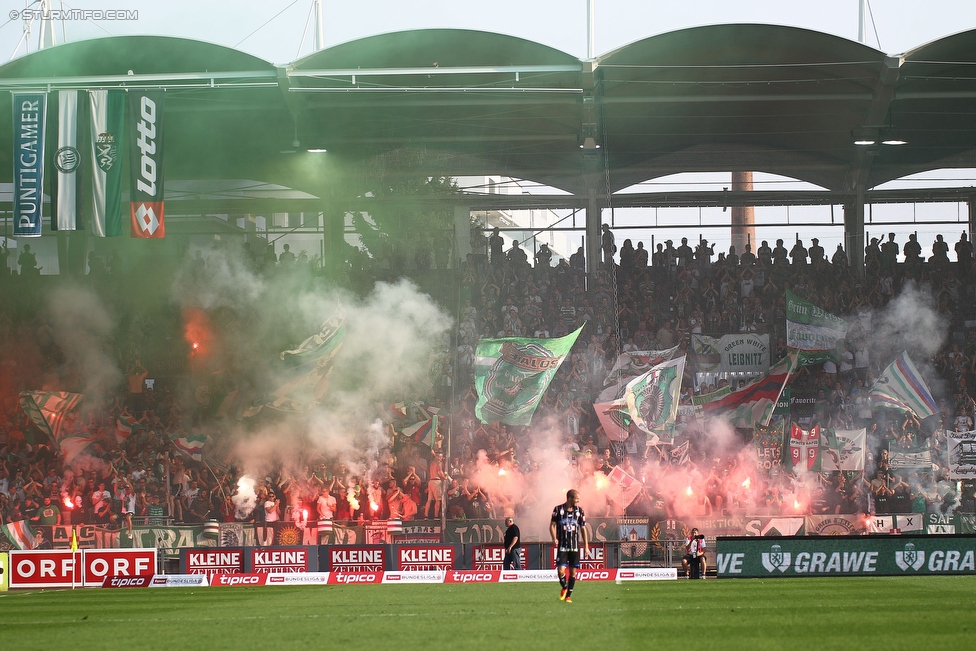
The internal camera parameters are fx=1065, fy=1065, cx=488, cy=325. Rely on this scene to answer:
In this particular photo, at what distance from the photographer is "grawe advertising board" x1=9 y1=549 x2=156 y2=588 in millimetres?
19062

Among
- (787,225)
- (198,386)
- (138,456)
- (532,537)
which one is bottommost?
(532,537)

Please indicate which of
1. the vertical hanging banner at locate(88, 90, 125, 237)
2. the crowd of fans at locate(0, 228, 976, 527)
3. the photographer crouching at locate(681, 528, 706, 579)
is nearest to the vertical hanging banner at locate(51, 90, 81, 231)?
the vertical hanging banner at locate(88, 90, 125, 237)

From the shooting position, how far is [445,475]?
23.8 m

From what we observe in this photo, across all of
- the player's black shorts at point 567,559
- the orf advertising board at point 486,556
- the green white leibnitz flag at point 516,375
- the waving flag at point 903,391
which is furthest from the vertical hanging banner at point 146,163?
the waving flag at point 903,391

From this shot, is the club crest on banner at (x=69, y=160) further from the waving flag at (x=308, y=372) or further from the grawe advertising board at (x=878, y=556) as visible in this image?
the grawe advertising board at (x=878, y=556)

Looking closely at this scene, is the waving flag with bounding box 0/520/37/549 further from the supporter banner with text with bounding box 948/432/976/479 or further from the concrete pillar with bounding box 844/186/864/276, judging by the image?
the concrete pillar with bounding box 844/186/864/276

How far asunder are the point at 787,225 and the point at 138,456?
17901 mm

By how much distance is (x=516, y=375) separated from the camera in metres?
24.9

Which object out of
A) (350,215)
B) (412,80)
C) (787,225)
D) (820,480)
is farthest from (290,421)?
(787,225)

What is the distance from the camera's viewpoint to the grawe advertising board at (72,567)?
19062 millimetres

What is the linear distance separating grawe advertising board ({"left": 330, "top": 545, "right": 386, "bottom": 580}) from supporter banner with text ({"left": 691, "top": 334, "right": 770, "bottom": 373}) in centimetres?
987

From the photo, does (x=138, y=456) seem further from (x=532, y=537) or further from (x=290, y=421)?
(x=532, y=537)

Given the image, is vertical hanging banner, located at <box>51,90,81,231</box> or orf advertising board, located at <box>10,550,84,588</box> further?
vertical hanging banner, located at <box>51,90,81,231</box>

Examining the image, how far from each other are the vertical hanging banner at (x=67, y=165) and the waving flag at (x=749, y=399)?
14.6 meters
